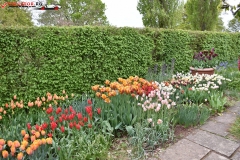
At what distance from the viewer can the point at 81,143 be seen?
208 centimetres

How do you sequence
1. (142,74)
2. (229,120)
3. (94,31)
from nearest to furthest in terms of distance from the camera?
(229,120)
(94,31)
(142,74)

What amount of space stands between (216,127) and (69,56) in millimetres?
3017

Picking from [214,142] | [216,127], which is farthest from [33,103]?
[216,127]

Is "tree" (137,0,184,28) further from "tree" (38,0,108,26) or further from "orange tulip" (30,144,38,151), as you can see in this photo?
"tree" (38,0,108,26)

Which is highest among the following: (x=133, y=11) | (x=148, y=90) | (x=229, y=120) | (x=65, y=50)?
(x=133, y=11)

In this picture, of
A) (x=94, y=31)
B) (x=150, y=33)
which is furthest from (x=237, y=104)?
(x=94, y=31)

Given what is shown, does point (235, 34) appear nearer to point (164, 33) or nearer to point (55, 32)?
point (164, 33)

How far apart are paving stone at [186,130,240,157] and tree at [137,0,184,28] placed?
789 centimetres

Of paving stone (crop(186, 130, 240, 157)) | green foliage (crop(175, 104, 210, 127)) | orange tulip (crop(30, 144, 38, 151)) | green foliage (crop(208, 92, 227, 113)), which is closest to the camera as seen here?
orange tulip (crop(30, 144, 38, 151))

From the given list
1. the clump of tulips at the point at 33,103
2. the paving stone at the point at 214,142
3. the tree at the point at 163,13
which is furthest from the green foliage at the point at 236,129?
the tree at the point at 163,13

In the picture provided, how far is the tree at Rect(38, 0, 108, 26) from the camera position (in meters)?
23.8

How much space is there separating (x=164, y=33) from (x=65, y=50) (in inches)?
127

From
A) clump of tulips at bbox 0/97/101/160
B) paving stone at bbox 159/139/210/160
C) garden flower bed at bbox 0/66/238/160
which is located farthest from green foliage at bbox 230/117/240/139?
clump of tulips at bbox 0/97/101/160

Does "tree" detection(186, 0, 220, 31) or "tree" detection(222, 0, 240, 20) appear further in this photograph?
Result: "tree" detection(186, 0, 220, 31)
